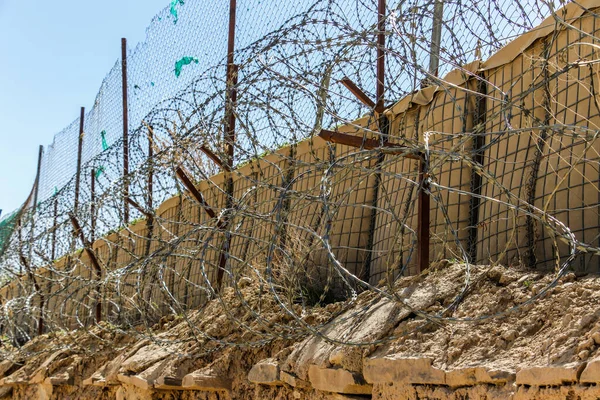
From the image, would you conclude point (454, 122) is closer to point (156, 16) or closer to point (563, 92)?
point (563, 92)

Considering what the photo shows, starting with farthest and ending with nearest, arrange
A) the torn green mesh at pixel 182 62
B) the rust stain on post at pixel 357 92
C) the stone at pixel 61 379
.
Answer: the torn green mesh at pixel 182 62, the stone at pixel 61 379, the rust stain on post at pixel 357 92

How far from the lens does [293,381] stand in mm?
4422

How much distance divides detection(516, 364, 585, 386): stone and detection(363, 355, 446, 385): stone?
507 millimetres

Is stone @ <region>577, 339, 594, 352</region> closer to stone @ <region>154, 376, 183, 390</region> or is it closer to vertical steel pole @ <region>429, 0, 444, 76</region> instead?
vertical steel pole @ <region>429, 0, 444, 76</region>

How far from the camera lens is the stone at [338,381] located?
3.97 m

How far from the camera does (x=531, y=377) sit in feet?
9.64

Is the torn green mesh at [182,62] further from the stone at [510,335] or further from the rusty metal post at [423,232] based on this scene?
the stone at [510,335]

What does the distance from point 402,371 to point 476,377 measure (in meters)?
0.46

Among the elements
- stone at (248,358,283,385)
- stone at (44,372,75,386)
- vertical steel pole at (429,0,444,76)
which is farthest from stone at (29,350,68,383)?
vertical steel pole at (429,0,444,76)

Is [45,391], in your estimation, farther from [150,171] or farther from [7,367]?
[150,171]

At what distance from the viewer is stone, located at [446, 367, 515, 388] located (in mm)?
3113

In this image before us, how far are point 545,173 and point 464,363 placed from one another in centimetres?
134

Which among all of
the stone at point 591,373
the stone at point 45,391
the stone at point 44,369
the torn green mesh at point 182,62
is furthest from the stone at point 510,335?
the torn green mesh at point 182,62

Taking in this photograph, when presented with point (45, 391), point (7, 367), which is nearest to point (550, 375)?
point (45, 391)
